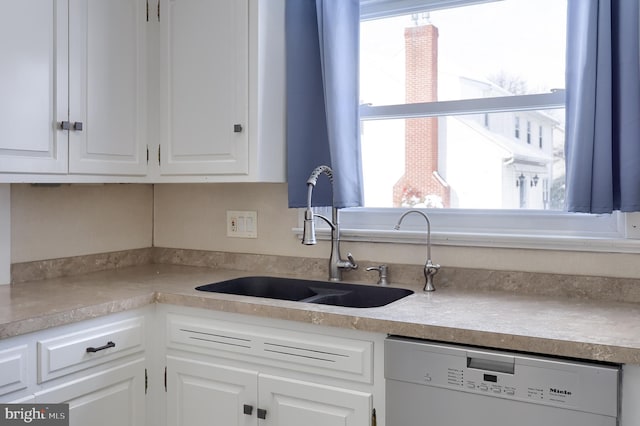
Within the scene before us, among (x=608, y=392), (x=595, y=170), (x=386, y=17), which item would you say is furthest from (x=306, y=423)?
(x=386, y=17)

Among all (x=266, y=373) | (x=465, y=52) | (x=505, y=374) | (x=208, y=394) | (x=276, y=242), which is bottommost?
(x=208, y=394)

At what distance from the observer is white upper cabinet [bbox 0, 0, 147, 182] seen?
6.17 feet

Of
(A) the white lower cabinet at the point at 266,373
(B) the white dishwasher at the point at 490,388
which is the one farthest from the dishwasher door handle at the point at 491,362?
(A) the white lower cabinet at the point at 266,373

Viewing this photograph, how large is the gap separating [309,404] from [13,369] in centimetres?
85

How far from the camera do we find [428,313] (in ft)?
5.41

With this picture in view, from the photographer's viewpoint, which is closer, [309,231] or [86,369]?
[86,369]

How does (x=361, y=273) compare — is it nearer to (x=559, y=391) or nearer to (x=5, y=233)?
(x=559, y=391)

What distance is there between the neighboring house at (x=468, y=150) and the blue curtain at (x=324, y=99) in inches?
9.2

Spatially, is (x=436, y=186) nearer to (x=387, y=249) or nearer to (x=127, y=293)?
(x=387, y=249)

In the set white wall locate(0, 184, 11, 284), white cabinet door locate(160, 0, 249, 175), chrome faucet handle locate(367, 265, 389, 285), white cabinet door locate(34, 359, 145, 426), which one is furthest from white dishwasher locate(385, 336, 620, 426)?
white wall locate(0, 184, 11, 284)

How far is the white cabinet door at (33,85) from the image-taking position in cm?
186

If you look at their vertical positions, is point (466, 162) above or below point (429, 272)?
above

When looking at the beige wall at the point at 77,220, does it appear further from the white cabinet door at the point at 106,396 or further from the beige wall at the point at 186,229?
the white cabinet door at the point at 106,396

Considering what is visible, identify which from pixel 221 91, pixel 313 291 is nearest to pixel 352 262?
pixel 313 291
